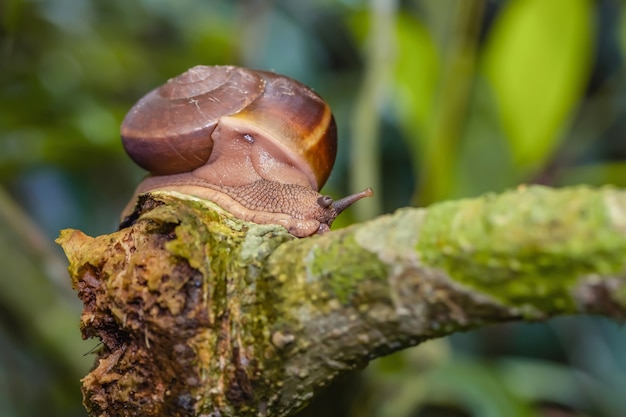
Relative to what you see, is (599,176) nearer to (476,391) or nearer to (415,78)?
(415,78)

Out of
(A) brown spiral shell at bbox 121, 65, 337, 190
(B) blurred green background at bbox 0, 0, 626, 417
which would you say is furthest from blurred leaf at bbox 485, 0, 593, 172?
(A) brown spiral shell at bbox 121, 65, 337, 190

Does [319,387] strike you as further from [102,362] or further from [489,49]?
[489,49]

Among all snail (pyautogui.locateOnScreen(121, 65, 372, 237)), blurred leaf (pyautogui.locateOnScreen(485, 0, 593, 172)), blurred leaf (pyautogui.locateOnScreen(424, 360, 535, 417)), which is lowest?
blurred leaf (pyautogui.locateOnScreen(424, 360, 535, 417))

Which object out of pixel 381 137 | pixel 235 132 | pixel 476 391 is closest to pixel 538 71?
pixel 381 137

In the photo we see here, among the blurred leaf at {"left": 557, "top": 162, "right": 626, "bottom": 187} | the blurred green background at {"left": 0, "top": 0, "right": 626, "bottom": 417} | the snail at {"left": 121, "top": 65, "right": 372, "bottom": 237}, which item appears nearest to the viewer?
the snail at {"left": 121, "top": 65, "right": 372, "bottom": 237}

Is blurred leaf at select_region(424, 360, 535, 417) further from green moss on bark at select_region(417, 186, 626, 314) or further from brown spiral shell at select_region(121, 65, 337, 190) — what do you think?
green moss on bark at select_region(417, 186, 626, 314)

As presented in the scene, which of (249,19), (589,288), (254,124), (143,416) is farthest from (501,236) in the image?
(249,19)
